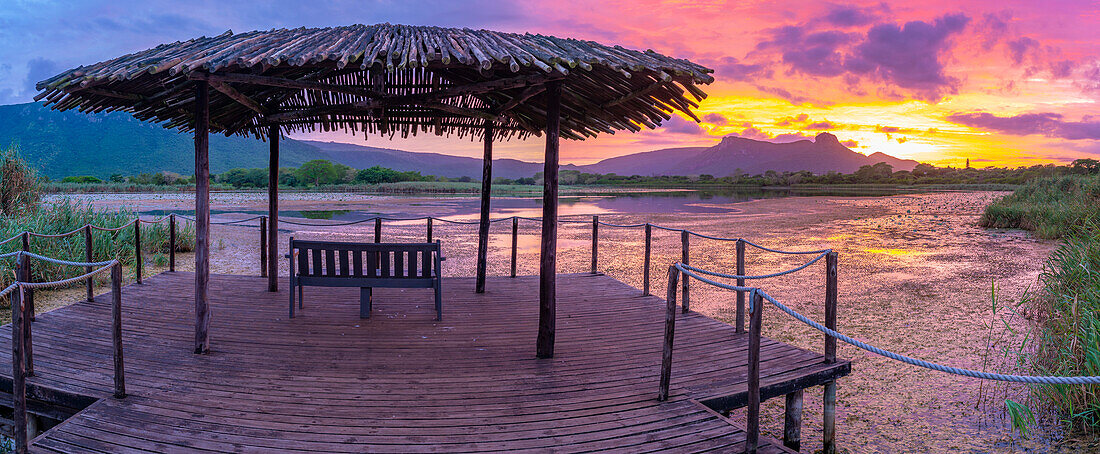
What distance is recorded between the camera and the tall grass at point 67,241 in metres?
9.34

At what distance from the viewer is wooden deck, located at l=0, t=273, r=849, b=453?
3518 mm

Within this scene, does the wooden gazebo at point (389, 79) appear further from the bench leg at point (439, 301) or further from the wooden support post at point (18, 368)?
the bench leg at point (439, 301)

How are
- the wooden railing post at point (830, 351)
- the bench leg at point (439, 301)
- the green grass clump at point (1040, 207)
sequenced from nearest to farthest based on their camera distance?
the wooden railing post at point (830, 351) → the bench leg at point (439, 301) → the green grass clump at point (1040, 207)

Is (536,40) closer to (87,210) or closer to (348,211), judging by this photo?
(87,210)

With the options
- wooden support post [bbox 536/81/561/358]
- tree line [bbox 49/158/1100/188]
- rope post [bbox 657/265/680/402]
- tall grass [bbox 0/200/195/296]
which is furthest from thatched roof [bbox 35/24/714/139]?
tree line [bbox 49/158/1100/188]

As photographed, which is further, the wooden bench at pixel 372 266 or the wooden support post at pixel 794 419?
the wooden bench at pixel 372 266

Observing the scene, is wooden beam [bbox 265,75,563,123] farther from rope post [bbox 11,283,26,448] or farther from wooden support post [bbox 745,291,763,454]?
rope post [bbox 11,283,26,448]

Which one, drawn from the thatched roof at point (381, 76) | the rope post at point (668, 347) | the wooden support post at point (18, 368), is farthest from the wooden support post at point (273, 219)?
the rope post at point (668, 347)

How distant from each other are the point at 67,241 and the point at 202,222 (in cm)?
798

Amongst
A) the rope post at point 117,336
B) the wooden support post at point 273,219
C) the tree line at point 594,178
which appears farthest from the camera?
the tree line at point 594,178

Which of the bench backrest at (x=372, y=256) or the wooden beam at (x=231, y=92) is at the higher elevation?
the wooden beam at (x=231, y=92)

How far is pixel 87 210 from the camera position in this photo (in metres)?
12.6

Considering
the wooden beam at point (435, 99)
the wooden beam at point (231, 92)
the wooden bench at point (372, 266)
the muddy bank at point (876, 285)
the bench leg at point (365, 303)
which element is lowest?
the muddy bank at point (876, 285)

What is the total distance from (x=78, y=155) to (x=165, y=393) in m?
166
